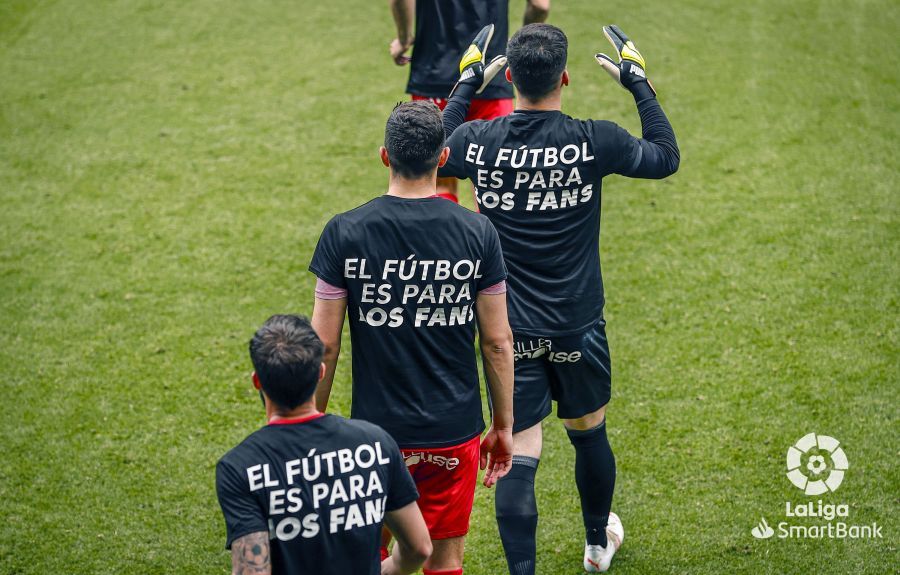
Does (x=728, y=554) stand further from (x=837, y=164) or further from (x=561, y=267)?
(x=837, y=164)

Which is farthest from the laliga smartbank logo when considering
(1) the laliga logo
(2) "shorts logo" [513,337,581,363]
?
(2) "shorts logo" [513,337,581,363]

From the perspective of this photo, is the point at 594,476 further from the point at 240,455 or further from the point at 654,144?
the point at 240,455

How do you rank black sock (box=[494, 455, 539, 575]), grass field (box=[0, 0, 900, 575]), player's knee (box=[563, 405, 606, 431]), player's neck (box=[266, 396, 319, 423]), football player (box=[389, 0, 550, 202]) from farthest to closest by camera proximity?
football player (box=[389, 0, 550, 202]), grass field (box=[0, 0, 900, 575]), player's knee (box=[563, 405, 606, 431]), black sock (box=[494, 455, 539, 575]), player's neck (box=[266, 396, 319, 423])

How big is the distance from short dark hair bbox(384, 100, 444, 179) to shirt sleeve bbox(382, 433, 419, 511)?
105cm

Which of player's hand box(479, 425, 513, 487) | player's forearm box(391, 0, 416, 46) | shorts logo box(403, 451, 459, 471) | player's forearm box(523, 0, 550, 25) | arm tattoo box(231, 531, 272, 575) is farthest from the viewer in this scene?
player's forearm box(391, 0, 416, 46)

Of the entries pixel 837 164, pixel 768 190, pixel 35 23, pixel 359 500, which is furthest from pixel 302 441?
pixel 35 23

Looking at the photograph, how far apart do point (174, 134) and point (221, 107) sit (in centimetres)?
64

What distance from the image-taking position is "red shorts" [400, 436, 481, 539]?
3873 millimetres

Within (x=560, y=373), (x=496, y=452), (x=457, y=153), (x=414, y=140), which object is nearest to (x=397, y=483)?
(x=496, y=452)

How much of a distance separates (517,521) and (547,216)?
131cm

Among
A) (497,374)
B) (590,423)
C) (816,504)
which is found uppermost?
(497,374)

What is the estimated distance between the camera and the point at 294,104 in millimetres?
9492

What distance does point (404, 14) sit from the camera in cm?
696

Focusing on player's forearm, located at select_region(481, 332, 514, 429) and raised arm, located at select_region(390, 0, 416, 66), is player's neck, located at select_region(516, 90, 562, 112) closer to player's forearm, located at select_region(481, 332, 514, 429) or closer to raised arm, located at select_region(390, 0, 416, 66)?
player's forearm, located at select_region(481, 332, 514, 429)
